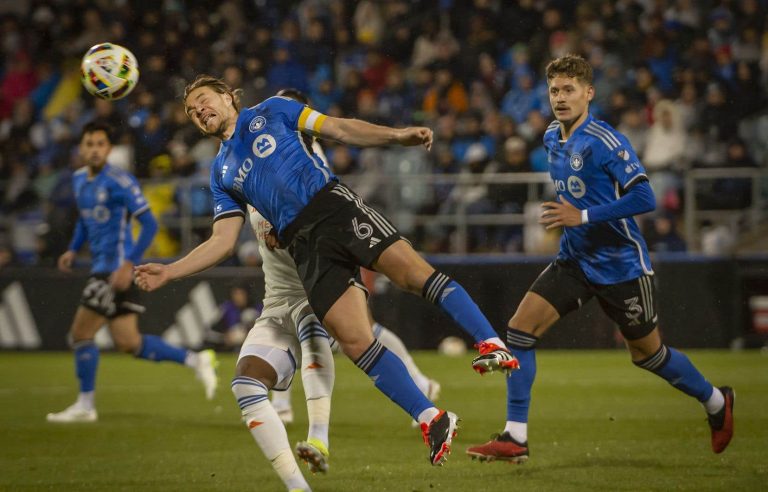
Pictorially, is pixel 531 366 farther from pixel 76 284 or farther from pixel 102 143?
pixel 76 284

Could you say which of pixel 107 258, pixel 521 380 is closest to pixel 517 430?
pixel 521 380

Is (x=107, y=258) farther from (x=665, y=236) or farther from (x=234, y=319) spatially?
(x=665, y=236)

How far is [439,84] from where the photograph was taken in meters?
18.2

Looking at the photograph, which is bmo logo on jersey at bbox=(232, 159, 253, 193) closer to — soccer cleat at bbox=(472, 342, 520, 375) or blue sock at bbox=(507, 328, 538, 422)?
soccer cleat at bbox=(472, 342, 520, 375)

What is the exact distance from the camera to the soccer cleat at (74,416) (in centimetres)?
998

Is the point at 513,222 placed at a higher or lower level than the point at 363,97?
lower

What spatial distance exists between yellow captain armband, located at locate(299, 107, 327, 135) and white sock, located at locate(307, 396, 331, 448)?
1666mm

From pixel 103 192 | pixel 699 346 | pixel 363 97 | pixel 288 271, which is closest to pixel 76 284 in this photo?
pixel 363 97

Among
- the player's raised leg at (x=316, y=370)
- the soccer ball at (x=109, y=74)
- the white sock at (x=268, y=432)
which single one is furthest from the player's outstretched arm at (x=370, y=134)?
the soccer ball at (x=109, y=74)

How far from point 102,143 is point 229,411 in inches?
103

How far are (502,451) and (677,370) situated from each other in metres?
1.19

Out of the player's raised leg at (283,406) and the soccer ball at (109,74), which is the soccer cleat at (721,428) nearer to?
the player's raised leg at (283,406)

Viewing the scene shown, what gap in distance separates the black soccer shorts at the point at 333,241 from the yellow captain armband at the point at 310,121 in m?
0.31

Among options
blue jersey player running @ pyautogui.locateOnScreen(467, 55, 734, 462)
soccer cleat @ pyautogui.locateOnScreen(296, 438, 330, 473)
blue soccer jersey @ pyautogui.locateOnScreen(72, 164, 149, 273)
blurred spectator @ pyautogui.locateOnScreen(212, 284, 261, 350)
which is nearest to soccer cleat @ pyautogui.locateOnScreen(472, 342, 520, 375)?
soccer cleat @ pyautogui.locateOnScreen(296, 438, 330, 473)
